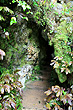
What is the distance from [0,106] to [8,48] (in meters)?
A: 1.79

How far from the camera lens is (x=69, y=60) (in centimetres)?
304

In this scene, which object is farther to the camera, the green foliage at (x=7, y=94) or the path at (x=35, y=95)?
the path at (x=35, y=95)

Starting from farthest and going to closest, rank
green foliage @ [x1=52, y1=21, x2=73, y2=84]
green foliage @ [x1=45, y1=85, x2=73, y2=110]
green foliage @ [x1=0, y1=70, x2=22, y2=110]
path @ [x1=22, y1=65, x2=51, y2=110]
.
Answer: path @ [x1=22, y1=65, x2=51, y2=110]
green foliage @ [x1=52, y1=21, x2=73, y2=84]
green foliage @ [x1=45, y1=85, x2=73, y2=110]
green foliage @ [x1=0, y1=70, x2=22, y2=110]

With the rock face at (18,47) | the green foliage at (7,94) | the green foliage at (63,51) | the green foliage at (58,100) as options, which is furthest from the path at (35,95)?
the green foliage at (63,51)

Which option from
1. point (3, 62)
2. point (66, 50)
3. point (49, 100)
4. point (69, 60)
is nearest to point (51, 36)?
point (66, 50)

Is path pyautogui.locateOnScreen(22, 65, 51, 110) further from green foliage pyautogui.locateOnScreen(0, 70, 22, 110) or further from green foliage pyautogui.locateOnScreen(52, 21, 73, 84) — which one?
green foliage pyautogui.locateOnScreen(52, 21, 73, 84)

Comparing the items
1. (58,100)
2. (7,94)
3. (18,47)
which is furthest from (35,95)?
(18,47)

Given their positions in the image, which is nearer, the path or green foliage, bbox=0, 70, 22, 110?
green foliage, bbox=0, 70, 22, 110

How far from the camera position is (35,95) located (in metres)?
3.78

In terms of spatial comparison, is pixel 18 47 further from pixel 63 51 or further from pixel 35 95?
pixel 35 95

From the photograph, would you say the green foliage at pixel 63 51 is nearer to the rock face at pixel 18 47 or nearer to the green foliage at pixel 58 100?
the green foliage at pixel 58 100

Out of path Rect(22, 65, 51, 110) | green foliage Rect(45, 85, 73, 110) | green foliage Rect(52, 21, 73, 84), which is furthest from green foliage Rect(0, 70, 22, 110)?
green foliage Rect(52, 21, 73, 84)

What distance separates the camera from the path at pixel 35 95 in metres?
3.21

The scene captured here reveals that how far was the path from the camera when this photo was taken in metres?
3.21
